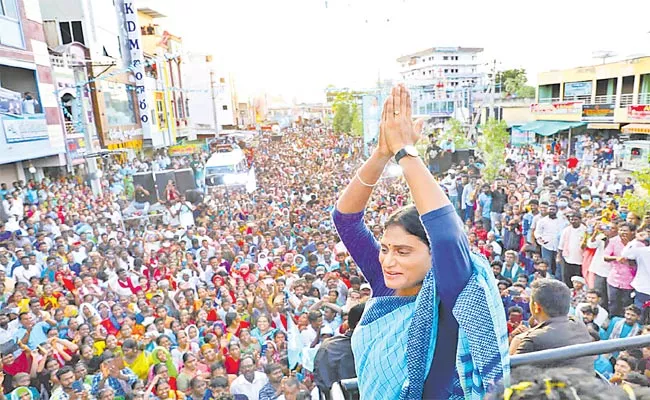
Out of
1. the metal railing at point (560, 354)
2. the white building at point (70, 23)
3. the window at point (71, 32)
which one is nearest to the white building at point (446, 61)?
the white building at point (70, 23)

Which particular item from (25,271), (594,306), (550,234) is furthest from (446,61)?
(594,306)

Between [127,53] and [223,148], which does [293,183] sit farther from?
[127,53]

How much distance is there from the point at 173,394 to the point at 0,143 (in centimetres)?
1053

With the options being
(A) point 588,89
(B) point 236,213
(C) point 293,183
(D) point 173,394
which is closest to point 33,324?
(D) point 173,394

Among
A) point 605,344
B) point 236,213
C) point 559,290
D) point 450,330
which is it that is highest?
point 450,330

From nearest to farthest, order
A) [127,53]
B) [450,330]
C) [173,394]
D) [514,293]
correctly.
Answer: [450,330] < [173,394] < [514,293] < [127,53]

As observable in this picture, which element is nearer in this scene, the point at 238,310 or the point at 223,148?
the point at 238,310

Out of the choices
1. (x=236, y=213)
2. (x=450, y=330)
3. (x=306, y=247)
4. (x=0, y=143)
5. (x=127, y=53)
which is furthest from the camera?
(x=127, y=53)

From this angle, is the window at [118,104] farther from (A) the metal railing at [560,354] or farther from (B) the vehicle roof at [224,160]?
(A) the metal railing at [560,354]

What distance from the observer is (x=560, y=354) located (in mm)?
1274

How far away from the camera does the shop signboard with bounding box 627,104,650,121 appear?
770 inches

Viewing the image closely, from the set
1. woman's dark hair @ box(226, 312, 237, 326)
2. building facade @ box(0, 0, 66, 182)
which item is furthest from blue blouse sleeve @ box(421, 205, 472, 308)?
building facade @ box(0, 0, 66, 182)

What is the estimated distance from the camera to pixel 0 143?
11.7 m

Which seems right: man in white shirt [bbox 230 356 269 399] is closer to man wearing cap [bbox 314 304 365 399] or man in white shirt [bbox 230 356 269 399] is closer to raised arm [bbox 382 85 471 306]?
man wearing cap [bbox 314 304 365 399]
